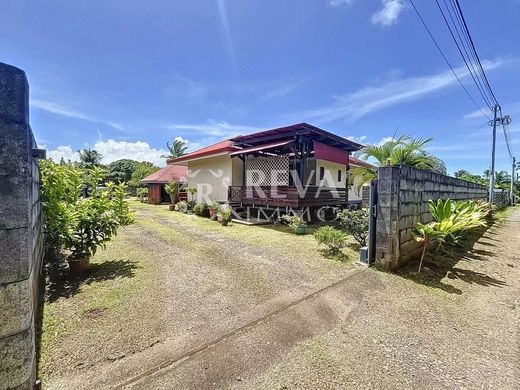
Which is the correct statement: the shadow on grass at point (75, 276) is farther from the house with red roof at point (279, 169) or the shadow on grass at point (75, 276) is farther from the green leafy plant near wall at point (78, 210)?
the house with red roof at point (279, 169)

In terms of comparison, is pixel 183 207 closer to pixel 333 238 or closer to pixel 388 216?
pixel 333 238

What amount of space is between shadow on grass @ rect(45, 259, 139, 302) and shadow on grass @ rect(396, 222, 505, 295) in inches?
204

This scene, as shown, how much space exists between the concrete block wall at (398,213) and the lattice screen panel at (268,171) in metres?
6.29

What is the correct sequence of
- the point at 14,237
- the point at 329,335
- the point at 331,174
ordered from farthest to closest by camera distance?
the point at 331,174 → the point at 329,335 → the point at 14,237

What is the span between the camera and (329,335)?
2744 mm

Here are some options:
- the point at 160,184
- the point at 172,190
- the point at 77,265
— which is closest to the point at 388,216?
the point at 77,265

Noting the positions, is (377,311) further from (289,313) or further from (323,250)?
(323,250)

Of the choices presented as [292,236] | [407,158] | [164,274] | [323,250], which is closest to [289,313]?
[164,274]

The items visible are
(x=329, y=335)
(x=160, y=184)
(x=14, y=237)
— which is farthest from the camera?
(x=160, y=184)

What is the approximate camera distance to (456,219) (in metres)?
5.12

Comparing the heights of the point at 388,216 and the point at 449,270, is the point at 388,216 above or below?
above

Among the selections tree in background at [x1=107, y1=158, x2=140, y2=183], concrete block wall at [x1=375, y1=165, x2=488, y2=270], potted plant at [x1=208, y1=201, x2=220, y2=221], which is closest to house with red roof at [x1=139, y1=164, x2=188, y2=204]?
potted plant at [x1=208, y1=201, x2=220, y2=221]

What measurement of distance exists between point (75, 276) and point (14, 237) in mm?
3318

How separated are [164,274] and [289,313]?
2.49 m
